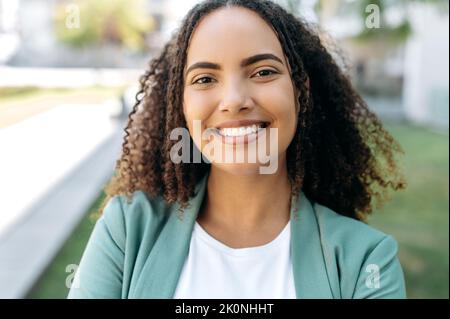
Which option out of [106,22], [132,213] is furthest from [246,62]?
[106,22]

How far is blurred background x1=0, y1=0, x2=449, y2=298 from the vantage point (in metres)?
3.92

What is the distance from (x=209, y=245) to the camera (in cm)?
155

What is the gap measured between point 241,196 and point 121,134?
8.78 metres

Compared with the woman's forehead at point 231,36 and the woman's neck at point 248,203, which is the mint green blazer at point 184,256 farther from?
the woman's forehead at point 231,36

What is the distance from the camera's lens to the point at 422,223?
5.65 m

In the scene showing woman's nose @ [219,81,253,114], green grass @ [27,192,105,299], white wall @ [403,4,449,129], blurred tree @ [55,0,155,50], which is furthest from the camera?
blurred tree @ [55,0,155,50]

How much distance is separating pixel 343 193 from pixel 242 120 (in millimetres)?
500

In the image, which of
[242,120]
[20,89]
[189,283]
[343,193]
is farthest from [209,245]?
[20,89]

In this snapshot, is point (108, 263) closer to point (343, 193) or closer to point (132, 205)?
point (132, 205)

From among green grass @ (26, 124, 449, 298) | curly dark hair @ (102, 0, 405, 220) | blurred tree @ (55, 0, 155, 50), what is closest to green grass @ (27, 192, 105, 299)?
green grass @ (26, 124, 449, 298)

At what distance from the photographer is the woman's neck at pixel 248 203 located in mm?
1618

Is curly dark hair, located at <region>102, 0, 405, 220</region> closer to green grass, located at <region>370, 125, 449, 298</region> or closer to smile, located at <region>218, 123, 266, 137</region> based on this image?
smile, located at <region>218, 123, 266, 137</region>

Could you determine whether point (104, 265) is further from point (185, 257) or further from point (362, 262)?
point (362, 262)

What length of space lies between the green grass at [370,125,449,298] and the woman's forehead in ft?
9.22
